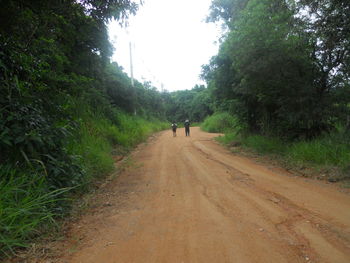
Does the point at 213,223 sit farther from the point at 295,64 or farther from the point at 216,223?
the point at 295,64

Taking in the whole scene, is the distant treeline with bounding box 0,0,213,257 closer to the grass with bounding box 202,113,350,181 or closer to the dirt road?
the dirt road

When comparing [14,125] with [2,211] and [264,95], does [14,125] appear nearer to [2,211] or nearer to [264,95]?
[2,211]

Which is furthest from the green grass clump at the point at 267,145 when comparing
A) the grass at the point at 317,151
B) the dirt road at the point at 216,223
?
the dirt road at the point at 216,223

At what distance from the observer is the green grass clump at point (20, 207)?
9.65ft

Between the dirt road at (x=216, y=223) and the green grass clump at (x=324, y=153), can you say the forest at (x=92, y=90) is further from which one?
the dirt road at (x=216, y=223)

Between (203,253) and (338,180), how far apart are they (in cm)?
471

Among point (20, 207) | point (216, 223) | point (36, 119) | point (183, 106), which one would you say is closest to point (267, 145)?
point (216, 223)

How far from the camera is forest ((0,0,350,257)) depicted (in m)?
3.90

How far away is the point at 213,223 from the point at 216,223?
0.04 m

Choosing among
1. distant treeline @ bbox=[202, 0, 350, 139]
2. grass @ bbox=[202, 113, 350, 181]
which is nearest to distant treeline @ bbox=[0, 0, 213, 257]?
distant treeline @ bbox=[202, 0, 350, 139]

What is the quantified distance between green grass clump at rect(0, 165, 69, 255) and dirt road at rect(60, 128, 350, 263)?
508 millimetres

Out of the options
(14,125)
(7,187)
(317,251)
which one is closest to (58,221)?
(7,187)

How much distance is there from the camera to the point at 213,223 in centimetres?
360

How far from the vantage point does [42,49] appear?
579 centimetres
